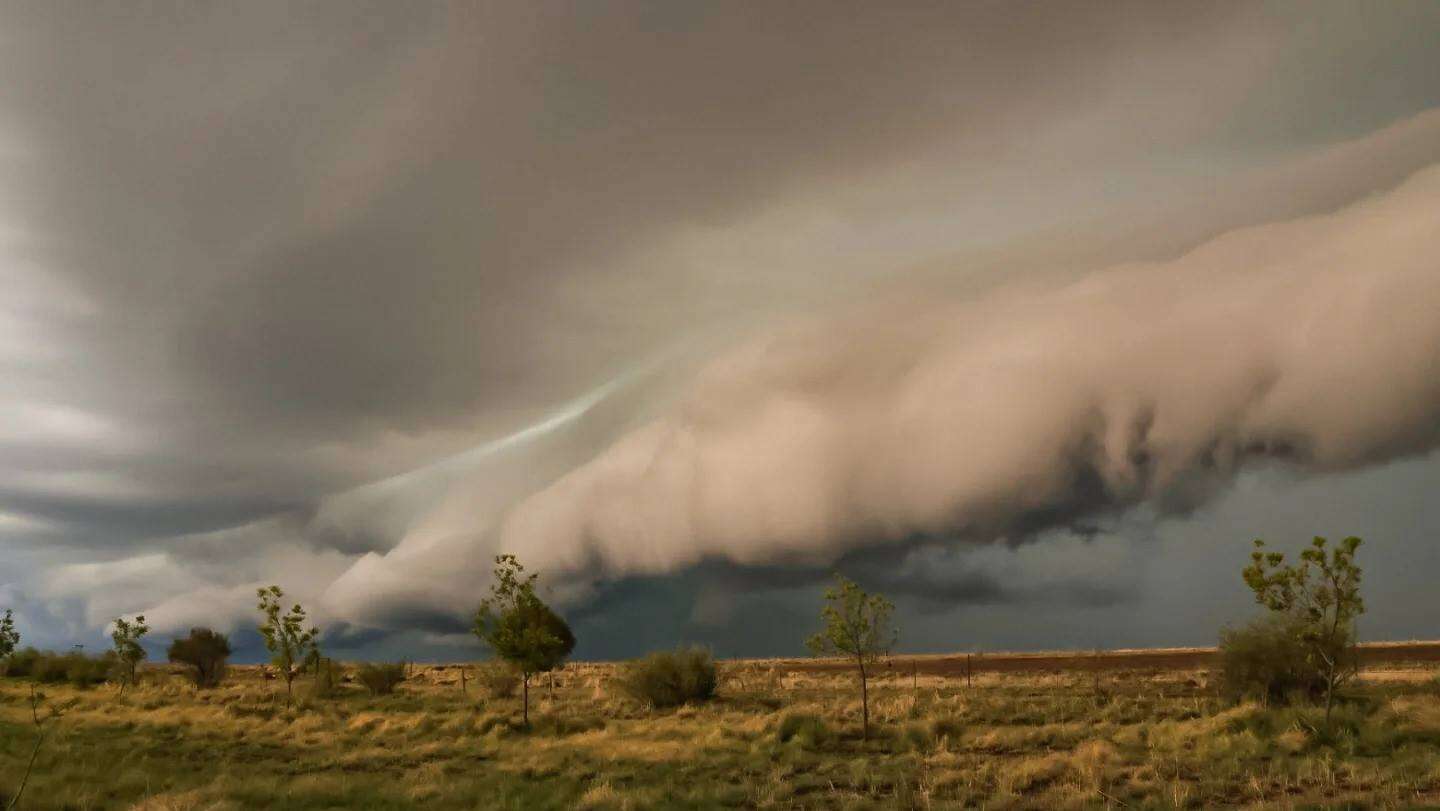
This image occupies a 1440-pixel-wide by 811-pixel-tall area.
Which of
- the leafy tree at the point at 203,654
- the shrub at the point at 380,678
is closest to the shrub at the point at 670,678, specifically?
the shrub at the point at 380,678

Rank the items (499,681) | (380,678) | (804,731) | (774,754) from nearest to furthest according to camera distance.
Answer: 1. (774,754)
2. (804,731)
3. (499,681)
4. (380,678)

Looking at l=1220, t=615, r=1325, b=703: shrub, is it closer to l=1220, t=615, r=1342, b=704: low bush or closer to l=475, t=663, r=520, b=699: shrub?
l=1220, t=615, r=1342, b=704: low bush

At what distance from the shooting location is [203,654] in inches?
2980

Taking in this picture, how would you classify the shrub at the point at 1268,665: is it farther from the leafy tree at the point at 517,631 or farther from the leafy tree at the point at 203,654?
the leafy tree at the point at 203,654

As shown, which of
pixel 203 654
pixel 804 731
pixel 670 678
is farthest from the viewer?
pixel 203 654

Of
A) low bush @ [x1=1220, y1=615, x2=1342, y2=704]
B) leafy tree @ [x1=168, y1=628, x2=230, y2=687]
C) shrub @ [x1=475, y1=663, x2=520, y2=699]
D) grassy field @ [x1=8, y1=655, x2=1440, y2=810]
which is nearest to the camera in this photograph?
grassy field @ [x1=8, y1=655, x2=1440, y2=810]

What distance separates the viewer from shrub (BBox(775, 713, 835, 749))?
101 feet

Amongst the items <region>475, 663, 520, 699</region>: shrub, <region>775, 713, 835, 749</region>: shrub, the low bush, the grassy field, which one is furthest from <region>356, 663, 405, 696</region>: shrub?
the low bush

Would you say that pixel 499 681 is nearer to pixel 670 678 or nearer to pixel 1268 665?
pixel 670 678

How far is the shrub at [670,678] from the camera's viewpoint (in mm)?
46781

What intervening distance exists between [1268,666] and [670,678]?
28261 mm

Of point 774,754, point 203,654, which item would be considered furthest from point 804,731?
point 203,654

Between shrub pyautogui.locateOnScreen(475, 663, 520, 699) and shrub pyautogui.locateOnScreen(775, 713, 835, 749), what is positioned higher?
shrub pyautogui.locateOnScreen(775, 713, 835, 749)

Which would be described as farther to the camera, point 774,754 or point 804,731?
point 804,731
